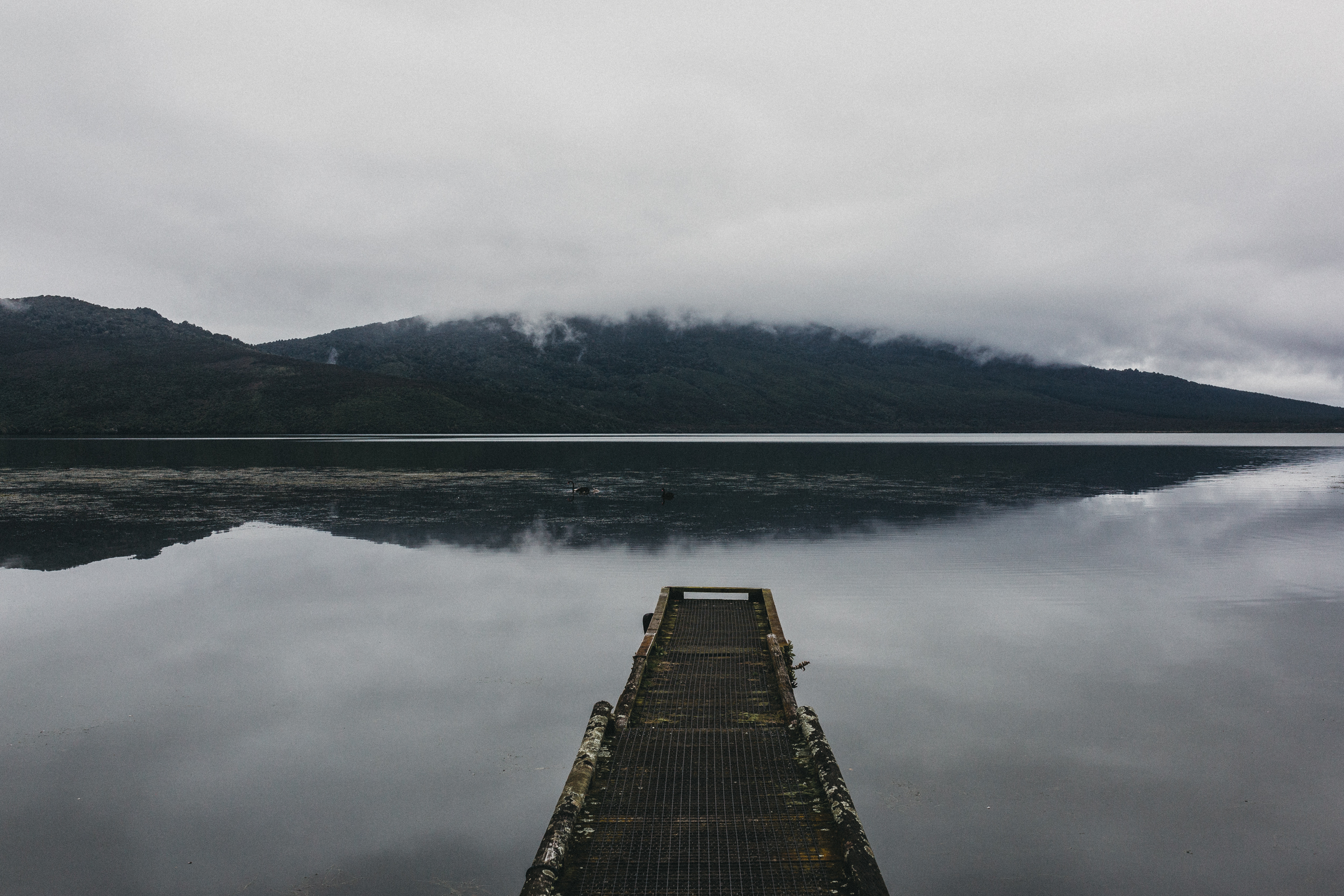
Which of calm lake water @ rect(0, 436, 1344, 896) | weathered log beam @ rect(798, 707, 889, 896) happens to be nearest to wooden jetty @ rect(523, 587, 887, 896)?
weathered log beam @ rect(798, 707, 889, 896)

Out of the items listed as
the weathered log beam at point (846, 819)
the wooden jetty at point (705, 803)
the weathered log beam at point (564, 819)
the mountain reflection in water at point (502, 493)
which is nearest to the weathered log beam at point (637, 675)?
A: the wooden jetty at point (705, 803)

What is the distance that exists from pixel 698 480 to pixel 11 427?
709ft

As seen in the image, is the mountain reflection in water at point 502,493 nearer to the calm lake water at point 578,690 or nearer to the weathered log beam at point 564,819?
the calm lake water at point 578,690

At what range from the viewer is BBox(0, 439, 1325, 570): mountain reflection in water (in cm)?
3709

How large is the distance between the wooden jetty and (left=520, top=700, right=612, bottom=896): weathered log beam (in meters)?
0.02

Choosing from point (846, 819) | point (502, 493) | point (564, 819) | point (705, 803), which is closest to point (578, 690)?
point (705, 803)

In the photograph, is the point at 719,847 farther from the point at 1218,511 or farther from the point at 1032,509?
the point at 1218,511

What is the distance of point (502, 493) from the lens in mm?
58594

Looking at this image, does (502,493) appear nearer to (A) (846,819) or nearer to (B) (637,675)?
(B) (637,675)

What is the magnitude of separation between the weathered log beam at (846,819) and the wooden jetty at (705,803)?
0.02 meters

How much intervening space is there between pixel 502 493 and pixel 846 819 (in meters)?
52.4

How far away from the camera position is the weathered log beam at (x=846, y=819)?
7.50 metres

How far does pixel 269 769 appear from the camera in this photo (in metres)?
11.7

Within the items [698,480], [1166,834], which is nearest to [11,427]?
[698,480]
